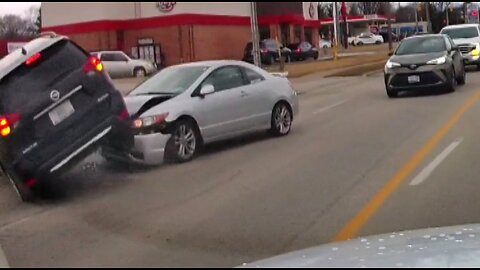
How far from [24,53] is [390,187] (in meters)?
4.42

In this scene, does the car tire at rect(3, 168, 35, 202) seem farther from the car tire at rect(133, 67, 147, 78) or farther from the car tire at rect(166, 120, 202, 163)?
the car tire at rect(133, 67, 147, 78)

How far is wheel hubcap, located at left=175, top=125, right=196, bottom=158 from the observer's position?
10.5 m

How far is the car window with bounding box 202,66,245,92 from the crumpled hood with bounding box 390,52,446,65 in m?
7.15

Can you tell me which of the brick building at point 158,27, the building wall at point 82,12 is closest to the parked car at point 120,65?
the brick building at point 158,27

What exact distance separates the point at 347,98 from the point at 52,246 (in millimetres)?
14137

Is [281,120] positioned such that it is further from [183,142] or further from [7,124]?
[7,124]

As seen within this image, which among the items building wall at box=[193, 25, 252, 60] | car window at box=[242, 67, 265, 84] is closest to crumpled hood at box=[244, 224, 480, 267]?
car window at box=[242, 67, 265, 84]

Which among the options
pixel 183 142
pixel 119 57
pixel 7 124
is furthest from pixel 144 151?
pixel 119 57

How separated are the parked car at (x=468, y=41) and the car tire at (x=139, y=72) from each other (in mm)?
16998

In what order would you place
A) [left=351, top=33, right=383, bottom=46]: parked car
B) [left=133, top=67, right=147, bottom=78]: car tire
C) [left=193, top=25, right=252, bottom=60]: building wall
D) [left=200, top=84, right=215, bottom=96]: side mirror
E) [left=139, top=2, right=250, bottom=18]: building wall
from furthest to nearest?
1. [left=351, top=33, right=383, bottom=46]: parked car
2. [left=193, top=25, right=252, bottom=60]: building wall
3. [left=139, top=2, right=250, bottom=18]: building wall
4. [left=133, top=67, right=147, bottom=78]: car tire
5. [left=200, top=84, right=215, bottom=96]: side mirror

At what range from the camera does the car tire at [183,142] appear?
10398 millimetres

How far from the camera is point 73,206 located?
8172mm

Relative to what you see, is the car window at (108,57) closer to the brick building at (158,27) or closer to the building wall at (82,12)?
the brick building at (158,27)

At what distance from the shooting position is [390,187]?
8.08 m
